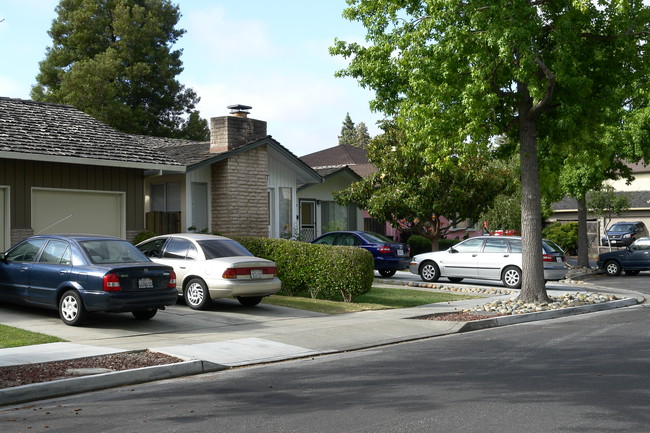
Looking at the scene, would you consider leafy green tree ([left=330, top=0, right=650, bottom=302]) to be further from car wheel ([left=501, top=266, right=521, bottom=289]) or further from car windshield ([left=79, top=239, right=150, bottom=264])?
car windshield ([left=79, top=239, right=150, bottom=264])

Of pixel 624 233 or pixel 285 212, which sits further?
pixel 624 233

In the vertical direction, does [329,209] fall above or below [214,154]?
below

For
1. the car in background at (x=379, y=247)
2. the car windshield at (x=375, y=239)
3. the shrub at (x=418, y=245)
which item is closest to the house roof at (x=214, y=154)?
the car in background at (x=379, y=247)

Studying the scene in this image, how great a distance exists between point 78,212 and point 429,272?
1108cm

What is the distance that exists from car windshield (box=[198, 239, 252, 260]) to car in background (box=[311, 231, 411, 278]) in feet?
27.8

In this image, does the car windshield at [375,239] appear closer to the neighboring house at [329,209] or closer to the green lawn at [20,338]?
the neighboring house at [329,209]

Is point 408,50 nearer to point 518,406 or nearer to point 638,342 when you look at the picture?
point 638,342

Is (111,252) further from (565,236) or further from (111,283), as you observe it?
(565,236)

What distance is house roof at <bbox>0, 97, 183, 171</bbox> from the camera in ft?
57.2

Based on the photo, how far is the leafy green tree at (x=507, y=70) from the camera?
16156mm

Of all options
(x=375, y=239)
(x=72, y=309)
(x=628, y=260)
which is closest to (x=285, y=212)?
(x=375, y=239)

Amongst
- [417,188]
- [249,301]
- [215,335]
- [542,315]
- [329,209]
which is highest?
[417,188]

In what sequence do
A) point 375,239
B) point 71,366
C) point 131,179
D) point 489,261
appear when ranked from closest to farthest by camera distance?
point 71,366 < point 131,179 < point 489,261 < point 375,239

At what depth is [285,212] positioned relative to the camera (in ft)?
87.8
